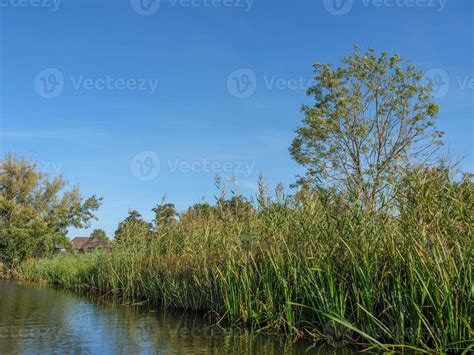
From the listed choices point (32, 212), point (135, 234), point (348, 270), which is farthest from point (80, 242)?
point (348, 270)

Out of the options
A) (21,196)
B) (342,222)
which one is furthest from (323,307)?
(21,196)

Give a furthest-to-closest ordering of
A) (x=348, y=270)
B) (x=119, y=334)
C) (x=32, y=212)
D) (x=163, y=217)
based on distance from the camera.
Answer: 1. (x=32, y=212)
2. (x=163, y=217)
3. (x=119, y=334)
4. (x=348, y=270)

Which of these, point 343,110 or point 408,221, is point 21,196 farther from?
point 408,221

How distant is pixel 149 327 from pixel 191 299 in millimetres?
2165

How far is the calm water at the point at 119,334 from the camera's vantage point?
27.5 feet

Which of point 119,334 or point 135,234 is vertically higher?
point 135,234

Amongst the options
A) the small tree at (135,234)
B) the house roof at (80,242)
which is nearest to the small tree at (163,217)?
the small tree at (135,234)

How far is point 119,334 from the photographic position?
10.1m

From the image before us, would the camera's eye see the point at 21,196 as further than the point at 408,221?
Yes

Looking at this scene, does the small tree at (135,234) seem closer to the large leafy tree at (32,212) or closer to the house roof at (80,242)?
the large leafy tree at (32,212)

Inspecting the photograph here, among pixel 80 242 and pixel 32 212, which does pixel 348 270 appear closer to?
pixel 32 212

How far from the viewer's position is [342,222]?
27.6 ft

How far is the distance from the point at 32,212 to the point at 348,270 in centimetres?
3001

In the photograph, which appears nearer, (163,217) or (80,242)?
(163,217)
